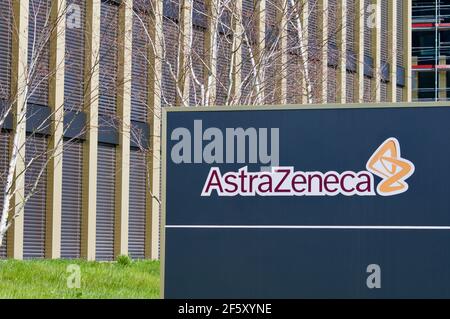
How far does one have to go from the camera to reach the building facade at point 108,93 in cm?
2986

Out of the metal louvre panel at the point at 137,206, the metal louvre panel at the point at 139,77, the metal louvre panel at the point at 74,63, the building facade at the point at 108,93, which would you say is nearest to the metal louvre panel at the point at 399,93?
the building facade at the point at 108,93

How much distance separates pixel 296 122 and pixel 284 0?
17.6 m

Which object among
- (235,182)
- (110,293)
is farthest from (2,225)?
(235,182)

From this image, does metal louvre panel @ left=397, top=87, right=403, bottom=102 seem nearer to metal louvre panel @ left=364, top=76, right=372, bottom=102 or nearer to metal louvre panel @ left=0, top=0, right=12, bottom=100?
metal louvre panel @ left=364, top=76, right=372, bottom=102

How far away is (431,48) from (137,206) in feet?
144

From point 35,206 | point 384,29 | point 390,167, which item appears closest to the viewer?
point 390,167

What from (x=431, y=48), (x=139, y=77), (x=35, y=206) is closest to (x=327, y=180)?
(x=35, y=206)

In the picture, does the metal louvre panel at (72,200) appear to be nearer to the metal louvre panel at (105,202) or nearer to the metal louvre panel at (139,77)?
the metal louvre panel at (105,202)

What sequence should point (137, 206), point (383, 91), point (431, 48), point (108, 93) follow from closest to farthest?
point (108, 93)
point (137, 206)
point (383, 91)
point (431, 48)

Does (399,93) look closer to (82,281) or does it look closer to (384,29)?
(384,29)

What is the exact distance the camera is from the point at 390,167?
39.4 feet

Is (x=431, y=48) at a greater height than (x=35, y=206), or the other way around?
(x=431, y=48)

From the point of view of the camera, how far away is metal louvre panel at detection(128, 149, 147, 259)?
36.1 meters

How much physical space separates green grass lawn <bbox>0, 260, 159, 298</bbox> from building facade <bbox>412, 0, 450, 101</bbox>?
52.8 metres
